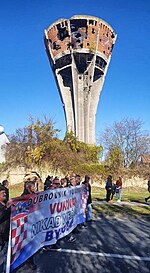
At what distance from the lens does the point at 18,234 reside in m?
4.33

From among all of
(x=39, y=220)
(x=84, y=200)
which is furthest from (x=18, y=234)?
(x=84, y=200)

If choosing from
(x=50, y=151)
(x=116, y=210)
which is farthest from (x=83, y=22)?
(x=116, y=210)

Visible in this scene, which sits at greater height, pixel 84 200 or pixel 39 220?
pixel 84 200

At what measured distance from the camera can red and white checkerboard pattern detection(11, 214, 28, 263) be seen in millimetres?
4137

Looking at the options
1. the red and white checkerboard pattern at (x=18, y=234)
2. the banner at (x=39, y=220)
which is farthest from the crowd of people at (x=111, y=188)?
the red and white checkerboard pattern at (x=18, y=234)

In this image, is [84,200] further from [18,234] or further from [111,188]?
[111,188]

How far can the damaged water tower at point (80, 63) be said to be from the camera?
1705 inches

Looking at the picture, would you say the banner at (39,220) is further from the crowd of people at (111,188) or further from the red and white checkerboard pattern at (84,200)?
the crowd of people at (111,188)

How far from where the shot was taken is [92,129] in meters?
44.9

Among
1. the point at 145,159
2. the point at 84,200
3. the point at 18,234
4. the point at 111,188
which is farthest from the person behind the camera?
the point at 145,159

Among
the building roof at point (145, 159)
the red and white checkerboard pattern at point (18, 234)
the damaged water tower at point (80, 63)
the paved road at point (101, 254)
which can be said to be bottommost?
the paved road at point (101, 254)

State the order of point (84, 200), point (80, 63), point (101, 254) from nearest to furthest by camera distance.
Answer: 1. point (101, 254)
2. point (84, 200)
3. point (80, 63)

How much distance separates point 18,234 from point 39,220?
0.92 meters

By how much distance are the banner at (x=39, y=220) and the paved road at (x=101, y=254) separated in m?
0.45
